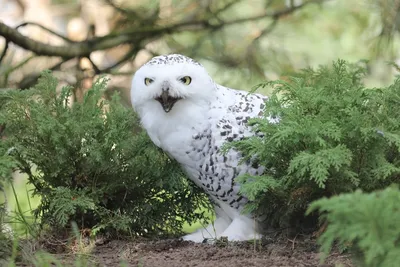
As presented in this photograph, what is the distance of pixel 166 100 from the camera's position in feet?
7.72

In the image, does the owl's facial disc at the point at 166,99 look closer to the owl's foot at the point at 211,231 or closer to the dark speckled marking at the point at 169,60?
the dark speckled marking at the point at 169,60

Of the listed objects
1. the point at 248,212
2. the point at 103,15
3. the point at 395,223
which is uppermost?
the point at 103,15

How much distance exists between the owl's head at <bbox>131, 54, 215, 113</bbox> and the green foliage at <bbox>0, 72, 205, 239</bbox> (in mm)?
252

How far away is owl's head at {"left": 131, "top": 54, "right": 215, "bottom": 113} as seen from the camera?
235 cm

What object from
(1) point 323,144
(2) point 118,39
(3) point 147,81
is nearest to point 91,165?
(3) point 147,81

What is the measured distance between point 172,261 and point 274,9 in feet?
6.90

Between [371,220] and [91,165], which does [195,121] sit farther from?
[371,220]

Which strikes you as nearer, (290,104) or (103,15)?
(290,104)

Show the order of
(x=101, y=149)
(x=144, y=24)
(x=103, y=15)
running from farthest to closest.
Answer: (x=103, y=15) → (x=144, y=24) → (x=101, y=149)

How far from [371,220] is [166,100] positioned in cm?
104

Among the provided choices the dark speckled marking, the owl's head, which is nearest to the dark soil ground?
the owl's head

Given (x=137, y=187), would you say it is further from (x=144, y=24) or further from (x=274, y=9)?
(x=274, y=9)

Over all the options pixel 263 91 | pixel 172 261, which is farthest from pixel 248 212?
pixel 263 91

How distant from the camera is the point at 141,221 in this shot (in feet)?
8.93
